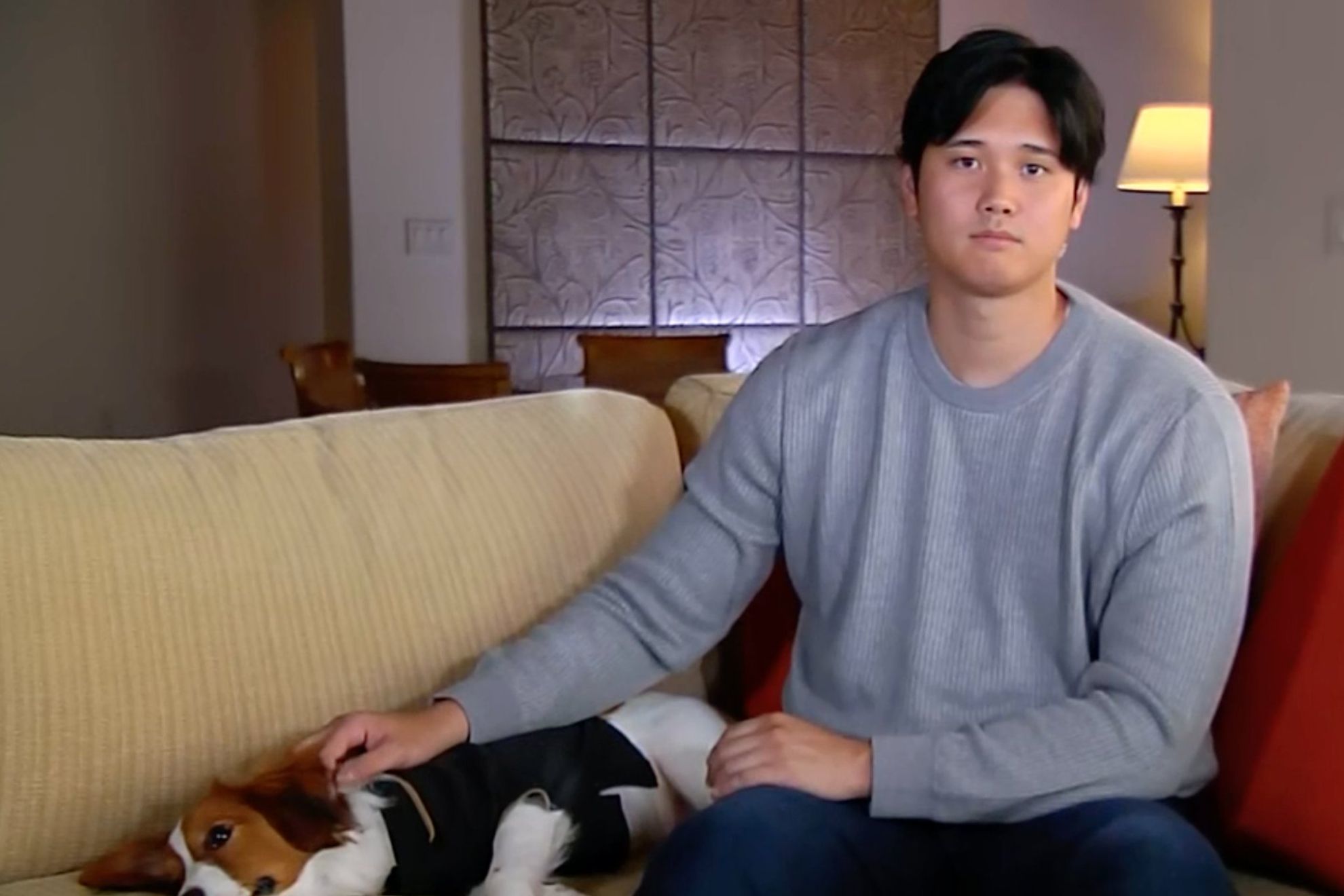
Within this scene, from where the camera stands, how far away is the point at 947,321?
139 cm

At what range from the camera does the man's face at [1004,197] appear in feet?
4.30

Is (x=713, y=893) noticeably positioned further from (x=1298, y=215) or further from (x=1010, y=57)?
(x=1298, y=215)

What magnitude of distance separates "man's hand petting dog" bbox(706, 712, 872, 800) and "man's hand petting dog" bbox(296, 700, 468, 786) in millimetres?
269

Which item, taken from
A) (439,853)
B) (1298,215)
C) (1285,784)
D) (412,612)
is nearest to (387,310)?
(1298,215)

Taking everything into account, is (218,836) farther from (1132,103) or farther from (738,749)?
(1132,103)

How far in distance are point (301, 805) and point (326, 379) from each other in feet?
7.24

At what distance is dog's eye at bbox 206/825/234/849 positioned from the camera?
120cm

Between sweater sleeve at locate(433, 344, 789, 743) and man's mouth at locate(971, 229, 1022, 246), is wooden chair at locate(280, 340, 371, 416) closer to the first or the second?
sweater sleeve at locate(433, 344, 789, 743)

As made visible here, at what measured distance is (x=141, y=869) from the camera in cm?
128

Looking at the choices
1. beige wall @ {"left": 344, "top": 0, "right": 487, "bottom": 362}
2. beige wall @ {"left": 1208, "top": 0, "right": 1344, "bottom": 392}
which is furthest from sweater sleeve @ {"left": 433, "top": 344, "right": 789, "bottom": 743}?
beige wall @ {"left": 344, "top": 0, "right": 487, "bottom": 362}

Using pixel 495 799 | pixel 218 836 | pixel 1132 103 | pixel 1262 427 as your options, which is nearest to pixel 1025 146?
pixel 1262 427

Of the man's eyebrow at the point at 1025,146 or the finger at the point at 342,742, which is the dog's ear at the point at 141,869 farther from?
the man's eyebrow at the point at 1025,146

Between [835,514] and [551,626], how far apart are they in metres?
0.31

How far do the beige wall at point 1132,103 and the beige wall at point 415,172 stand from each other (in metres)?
1.99
